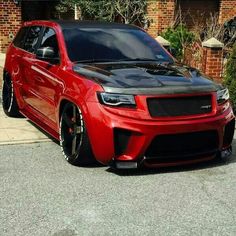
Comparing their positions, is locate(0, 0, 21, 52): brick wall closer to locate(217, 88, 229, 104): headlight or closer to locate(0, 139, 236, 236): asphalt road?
locate(0, 139, 236, 236): asphalt road

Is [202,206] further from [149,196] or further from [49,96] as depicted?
[49,96]

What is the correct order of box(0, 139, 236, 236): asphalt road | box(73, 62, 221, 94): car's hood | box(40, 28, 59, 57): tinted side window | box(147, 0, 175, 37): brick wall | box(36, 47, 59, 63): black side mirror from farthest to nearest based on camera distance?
1. box(147, 0, 175, 37): brick wall
2. box(40, 28, 59, 57): tinted side window
3. box(36, 47, 59, 63): black side mirror
4. box(73, 62, 221, 94): car's hood
5. box(0, 139, 236, 236): asphalt road

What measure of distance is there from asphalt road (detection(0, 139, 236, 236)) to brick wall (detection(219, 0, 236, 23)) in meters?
13.2

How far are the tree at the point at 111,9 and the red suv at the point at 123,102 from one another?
9150mm

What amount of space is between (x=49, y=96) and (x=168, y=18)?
38.5 feet

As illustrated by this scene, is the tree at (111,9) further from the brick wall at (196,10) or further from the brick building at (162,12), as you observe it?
the brick wall at (196,10)

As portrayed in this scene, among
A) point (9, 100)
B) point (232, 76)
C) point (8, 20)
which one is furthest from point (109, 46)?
point (8, 20)

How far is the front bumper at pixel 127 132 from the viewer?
4.93m

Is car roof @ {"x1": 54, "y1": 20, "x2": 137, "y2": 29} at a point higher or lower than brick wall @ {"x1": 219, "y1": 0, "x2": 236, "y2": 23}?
higher

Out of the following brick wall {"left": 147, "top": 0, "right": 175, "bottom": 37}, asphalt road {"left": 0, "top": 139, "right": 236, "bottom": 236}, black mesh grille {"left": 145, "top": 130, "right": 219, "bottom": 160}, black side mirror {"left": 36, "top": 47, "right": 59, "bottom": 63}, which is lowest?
asphalt road {"left": 0, "top": 139, "right": 236, "bottom": 236}

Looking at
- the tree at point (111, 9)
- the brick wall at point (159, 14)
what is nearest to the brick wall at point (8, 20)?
the tree at point (111, 9)

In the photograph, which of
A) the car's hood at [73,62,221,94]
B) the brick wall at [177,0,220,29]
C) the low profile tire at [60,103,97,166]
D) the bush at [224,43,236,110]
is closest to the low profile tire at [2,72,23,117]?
the low profile tire at [60,103,97,166]

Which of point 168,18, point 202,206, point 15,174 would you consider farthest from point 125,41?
point 168,18

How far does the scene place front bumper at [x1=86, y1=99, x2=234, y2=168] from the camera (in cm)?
493
